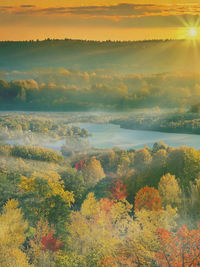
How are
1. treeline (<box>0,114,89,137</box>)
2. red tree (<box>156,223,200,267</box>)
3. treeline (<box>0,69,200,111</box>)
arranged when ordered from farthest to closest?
treeline (<box>0,69,200,111</box>) → treeline (<box>0,114,89,137</box>) → red tree (<box>156,223,200,267</box>)

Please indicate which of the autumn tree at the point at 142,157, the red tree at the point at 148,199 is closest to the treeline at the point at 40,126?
the autumn tree at the point at 142,157

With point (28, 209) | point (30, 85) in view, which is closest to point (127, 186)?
point (28, 209)

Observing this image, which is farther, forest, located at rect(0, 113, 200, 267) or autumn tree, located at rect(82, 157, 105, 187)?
autumn tree, located at rect(82, 157, 105, 187)

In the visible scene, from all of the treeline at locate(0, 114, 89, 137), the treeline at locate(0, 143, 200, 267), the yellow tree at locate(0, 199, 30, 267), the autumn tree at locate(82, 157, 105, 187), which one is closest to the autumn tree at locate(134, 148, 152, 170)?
the treeline at locate(0, 143, 200, 267)

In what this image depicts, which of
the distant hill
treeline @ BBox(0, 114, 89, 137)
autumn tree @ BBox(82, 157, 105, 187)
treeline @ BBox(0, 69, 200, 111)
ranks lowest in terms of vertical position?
autumn tree @ BBox(82, 157, 105, 187)

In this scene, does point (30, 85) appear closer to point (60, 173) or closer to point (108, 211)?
point (60, 173)

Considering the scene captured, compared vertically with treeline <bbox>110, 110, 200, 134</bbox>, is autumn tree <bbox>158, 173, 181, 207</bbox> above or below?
below

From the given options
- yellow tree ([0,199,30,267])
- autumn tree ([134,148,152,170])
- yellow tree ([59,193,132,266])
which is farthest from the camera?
autumn tree ([134,148,152,170])

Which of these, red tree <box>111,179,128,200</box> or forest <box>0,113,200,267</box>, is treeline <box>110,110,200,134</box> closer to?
forest <box>0,113,200,267</box>
